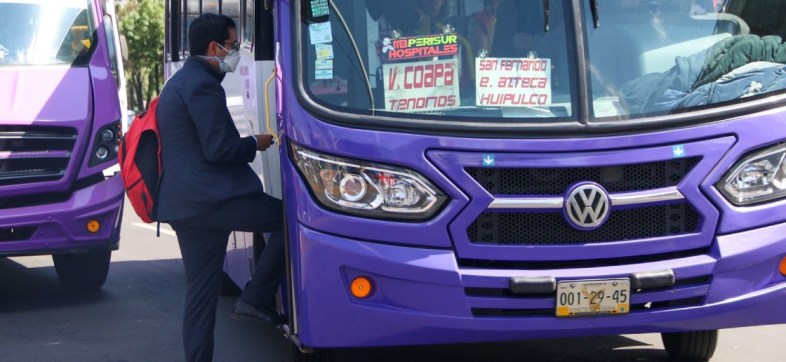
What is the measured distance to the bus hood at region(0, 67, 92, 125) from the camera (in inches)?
383

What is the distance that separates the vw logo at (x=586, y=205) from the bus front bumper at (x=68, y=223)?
4.96 metres

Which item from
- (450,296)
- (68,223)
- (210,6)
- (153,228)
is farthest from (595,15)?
(153,228)

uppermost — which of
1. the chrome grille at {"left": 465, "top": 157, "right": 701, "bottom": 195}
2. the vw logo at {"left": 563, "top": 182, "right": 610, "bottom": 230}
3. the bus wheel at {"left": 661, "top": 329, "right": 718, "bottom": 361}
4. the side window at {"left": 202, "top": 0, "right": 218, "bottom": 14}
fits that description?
the side window at {"left": 202, "top": 0, "right": 218, "bottom": 14}

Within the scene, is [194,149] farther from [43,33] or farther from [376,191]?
[43,33]

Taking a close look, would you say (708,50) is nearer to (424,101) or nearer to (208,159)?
(424,101)

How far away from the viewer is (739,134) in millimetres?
5926

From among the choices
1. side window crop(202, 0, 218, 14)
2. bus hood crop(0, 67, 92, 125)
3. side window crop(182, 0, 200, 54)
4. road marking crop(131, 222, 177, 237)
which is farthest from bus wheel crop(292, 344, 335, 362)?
road marking crop(131, 222, 177, 237)

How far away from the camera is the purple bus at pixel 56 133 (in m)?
9.66

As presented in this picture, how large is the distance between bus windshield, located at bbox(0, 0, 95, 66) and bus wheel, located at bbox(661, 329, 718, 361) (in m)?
5.01

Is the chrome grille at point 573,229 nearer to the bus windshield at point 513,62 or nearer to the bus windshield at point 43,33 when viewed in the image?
the bus windshield at point 513,62

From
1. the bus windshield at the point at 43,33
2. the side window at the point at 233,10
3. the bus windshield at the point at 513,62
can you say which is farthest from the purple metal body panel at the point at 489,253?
the bus windshield at the point at 43,33

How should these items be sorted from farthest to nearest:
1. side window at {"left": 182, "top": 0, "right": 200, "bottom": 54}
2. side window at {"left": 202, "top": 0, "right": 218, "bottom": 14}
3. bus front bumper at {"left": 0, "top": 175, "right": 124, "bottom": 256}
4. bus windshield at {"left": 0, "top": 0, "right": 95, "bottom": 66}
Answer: bus windshield at {"left": 0, "top": 0, "right": 95, "bottom": 66} → side window at {"left": 182, "top": 0, "right": 200, "bottom": 54} → bus front bumper at {"left": 0, "top": 175, "right": 124, "bottom": 256} → side window at {"left": 202, "top": 0, "right": 218, "bottom": 14}

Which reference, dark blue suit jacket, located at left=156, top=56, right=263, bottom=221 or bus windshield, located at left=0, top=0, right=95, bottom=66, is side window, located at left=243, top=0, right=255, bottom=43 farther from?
bus windshield, located at left=0, top=0, right=95, bottom=66

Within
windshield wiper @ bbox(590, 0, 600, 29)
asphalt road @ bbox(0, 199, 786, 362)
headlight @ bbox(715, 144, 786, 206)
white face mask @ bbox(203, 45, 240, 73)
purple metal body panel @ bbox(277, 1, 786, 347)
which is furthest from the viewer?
asphalt road @ bbox(0, 199, 786, 362)
